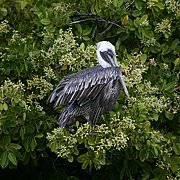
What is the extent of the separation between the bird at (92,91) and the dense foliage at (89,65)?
0.21ft

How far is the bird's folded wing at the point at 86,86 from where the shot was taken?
2.98m

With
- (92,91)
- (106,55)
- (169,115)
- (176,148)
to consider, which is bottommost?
(176,148)

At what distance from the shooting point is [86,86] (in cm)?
299

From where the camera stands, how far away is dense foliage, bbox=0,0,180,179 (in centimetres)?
315

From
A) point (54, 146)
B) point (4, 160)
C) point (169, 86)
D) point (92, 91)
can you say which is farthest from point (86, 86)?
point (169, 86)

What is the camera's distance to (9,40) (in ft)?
12.4

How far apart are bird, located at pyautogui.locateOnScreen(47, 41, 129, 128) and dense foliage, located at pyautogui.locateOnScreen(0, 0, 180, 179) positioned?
7cm

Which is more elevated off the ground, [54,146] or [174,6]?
[174,6]

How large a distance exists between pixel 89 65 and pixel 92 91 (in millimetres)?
449

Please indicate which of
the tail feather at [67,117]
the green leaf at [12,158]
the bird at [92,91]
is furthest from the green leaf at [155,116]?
the green leaf at [12,158]

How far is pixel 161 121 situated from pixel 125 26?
0.63m

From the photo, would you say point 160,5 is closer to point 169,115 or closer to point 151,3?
point 151,3

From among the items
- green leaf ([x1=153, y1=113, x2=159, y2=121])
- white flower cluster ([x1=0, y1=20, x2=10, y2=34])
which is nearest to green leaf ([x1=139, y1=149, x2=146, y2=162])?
green leaf ([x1=153, y1=113, x2=159, y2=121])

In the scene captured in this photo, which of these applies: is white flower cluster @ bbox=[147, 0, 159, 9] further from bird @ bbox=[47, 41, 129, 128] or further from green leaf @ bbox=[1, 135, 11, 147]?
green leaf @ bbox=[1, 135, 11, 147]
